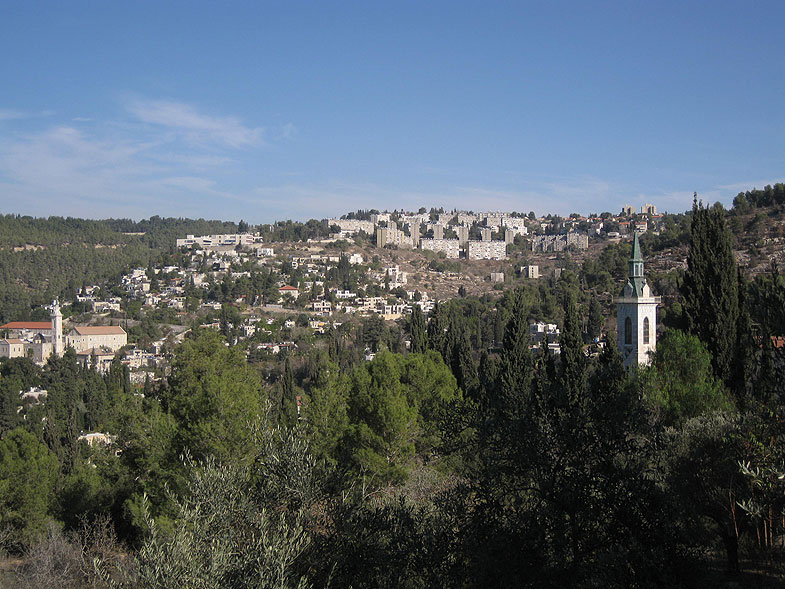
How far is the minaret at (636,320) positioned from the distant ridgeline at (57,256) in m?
86.8

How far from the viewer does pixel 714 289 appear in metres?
19.0

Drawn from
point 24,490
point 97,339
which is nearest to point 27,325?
point 97,339

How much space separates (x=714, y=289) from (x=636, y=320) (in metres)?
4.31

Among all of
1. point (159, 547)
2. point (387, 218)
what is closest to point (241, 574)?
point (159, 547)

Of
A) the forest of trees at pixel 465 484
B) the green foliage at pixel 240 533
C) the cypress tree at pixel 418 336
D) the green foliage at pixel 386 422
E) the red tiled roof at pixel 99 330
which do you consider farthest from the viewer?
the red tiled roof at pixel 99 330

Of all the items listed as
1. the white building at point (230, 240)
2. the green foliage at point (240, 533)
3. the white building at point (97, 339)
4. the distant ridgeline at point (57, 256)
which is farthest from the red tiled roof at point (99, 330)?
the green foliage at point (240, 533)

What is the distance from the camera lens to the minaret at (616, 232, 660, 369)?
2303 centimetres

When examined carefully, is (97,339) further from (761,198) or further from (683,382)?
(683,382)

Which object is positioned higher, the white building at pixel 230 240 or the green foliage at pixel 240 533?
the white building at pixel 230 240

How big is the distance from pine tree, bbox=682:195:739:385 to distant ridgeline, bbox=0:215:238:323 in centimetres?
9029

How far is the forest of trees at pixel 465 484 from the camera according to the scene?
7.75 metres

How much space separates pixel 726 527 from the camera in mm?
10500

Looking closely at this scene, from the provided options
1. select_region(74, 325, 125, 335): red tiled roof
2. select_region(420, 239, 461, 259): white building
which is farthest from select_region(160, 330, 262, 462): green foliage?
select_region(420, 239, 461, 259): white building

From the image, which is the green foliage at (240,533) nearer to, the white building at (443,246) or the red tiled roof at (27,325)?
the red tiled roof at (27,325)
